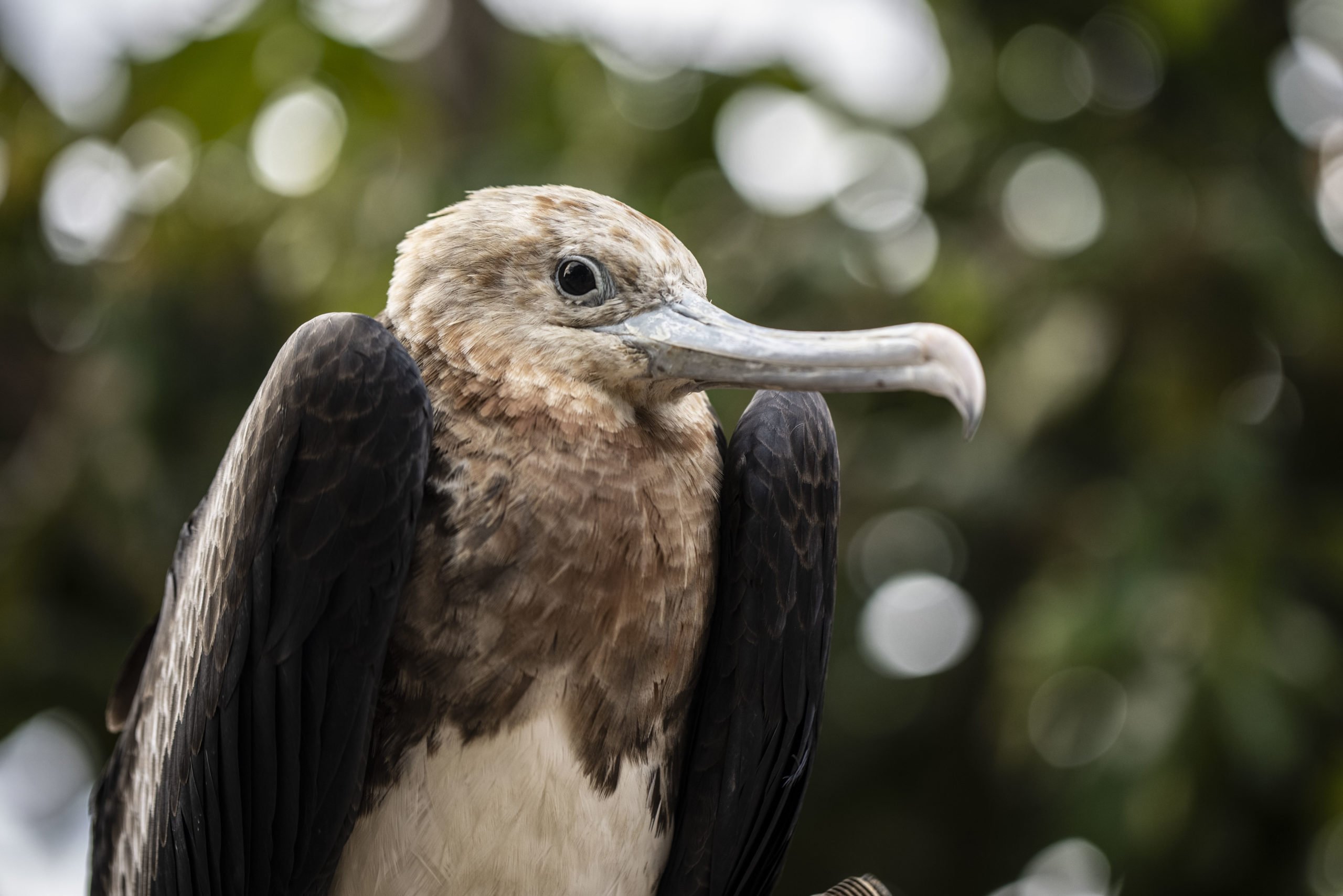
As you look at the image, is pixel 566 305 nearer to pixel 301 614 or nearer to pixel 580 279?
pixel 580 279

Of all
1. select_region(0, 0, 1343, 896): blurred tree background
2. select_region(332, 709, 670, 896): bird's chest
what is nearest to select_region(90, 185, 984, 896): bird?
select_region(332, 709, 670, 896): bird's chest

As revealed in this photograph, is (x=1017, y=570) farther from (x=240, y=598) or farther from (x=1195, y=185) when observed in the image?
(x=240, y=598)

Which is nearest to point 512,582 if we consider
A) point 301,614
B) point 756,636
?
point 301,614

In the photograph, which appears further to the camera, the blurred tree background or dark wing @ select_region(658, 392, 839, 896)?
the blurred tree background

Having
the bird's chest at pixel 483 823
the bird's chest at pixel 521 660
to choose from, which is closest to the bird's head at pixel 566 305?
the bird's chest at pixel 521 660

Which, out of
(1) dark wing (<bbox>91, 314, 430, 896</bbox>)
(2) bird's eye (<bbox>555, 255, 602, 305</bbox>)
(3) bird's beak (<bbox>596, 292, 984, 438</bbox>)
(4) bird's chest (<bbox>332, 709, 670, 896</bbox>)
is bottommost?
(4) bird's chest (<bbox>332, 709, 670, 896</bbox>)

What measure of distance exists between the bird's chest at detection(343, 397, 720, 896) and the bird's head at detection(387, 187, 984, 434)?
0.12 meters

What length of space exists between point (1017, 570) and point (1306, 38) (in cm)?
203

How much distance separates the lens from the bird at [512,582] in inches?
64.1

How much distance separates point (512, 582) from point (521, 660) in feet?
0.32

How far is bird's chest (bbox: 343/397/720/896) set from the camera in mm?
1650

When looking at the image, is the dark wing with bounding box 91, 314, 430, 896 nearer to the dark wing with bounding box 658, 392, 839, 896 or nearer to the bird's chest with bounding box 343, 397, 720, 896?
the bird's chest with bounding box 343, 397, 720, 896

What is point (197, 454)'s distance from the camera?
184 inches

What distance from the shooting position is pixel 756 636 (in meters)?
1.81
